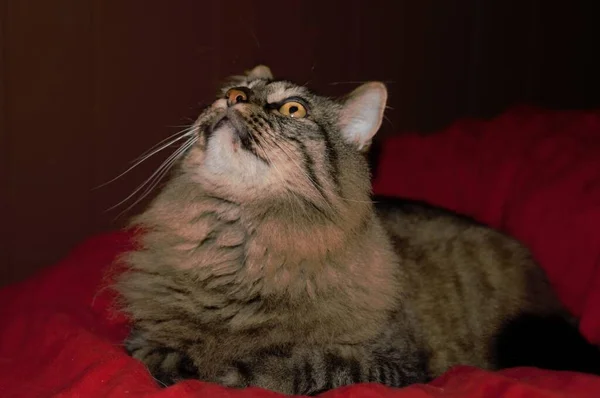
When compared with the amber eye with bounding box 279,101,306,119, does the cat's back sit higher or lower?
lower

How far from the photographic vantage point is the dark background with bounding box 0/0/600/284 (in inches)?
104

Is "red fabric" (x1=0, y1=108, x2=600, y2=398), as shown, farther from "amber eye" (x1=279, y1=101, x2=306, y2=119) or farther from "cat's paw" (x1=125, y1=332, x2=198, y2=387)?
"amber eye" (x1=279, y1=101, x2=306, y2=119)

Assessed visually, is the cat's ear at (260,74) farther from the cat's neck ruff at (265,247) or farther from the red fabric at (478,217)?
the red fabric at (478,217)

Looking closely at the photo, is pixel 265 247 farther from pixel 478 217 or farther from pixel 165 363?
pixel 478 217

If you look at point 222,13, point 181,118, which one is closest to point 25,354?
point 181,118

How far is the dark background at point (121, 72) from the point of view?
104 inches

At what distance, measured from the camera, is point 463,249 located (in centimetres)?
207

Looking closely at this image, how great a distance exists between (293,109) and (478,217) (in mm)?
1179

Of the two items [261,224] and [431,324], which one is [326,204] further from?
[431,324]

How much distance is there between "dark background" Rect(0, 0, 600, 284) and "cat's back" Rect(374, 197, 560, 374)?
1.90 ft

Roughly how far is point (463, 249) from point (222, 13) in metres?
1.64

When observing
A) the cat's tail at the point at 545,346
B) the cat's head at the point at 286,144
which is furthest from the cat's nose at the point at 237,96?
the cat's tail at the point at 545,346

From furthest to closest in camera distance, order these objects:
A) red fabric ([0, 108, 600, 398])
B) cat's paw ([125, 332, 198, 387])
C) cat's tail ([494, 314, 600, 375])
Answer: cat's tail ([494, 314, 600, 375]) < cat's paw ([125, 332, 198, 387]) < red fabric ([0, 108, 600, 398])

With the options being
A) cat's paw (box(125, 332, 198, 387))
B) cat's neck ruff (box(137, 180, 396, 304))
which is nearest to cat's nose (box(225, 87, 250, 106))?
cat's neck ruff (box(137, 180, 396, 304))
